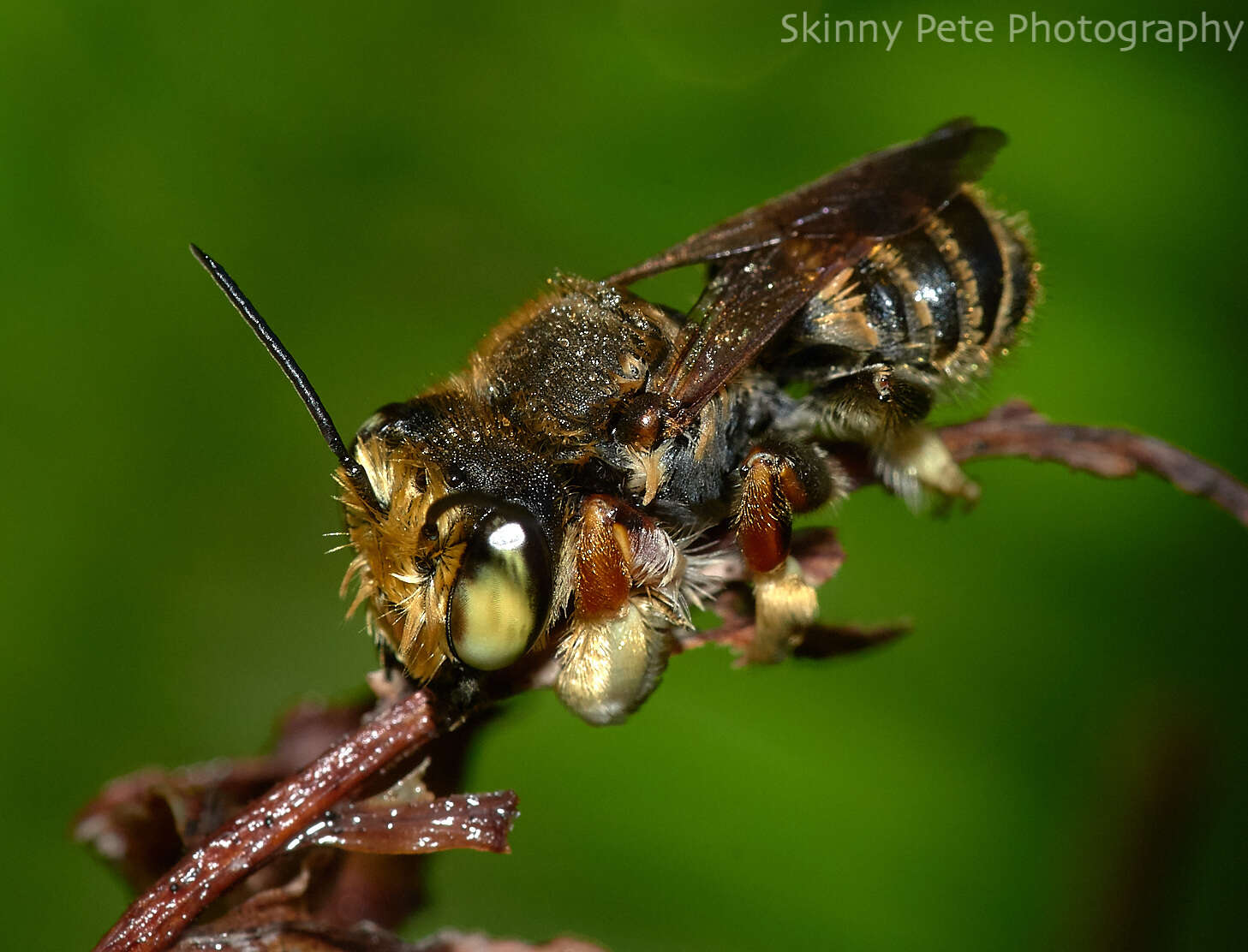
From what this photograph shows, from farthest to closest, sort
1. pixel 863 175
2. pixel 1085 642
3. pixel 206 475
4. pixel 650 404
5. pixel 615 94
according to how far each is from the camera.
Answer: pixel 615 94, pixel 206 475, pixel 1085 642, pixel 863 175, pixel 650 404

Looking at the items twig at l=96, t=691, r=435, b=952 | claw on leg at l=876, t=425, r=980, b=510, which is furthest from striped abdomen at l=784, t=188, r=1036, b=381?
twig at l=96, t=691, r=435, b=952

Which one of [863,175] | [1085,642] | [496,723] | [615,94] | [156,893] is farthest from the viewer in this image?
[615,94]

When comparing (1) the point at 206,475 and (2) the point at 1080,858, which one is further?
(1) the point at 206,475

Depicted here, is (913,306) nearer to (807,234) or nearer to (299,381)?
(807,234)

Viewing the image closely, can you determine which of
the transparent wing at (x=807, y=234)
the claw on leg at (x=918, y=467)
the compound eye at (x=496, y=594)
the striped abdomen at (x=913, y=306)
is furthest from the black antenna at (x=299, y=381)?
the claw on leg at (x=918, y=467)

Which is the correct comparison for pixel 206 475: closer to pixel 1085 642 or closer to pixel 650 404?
pixel 650 404

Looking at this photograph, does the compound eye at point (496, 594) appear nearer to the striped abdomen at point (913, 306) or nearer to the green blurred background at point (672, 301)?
the green blurred background at point (672, 301)

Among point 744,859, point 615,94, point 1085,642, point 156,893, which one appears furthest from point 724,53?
point 156,893

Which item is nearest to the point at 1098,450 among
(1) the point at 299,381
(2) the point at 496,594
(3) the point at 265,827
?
(2) the point at 496,594
